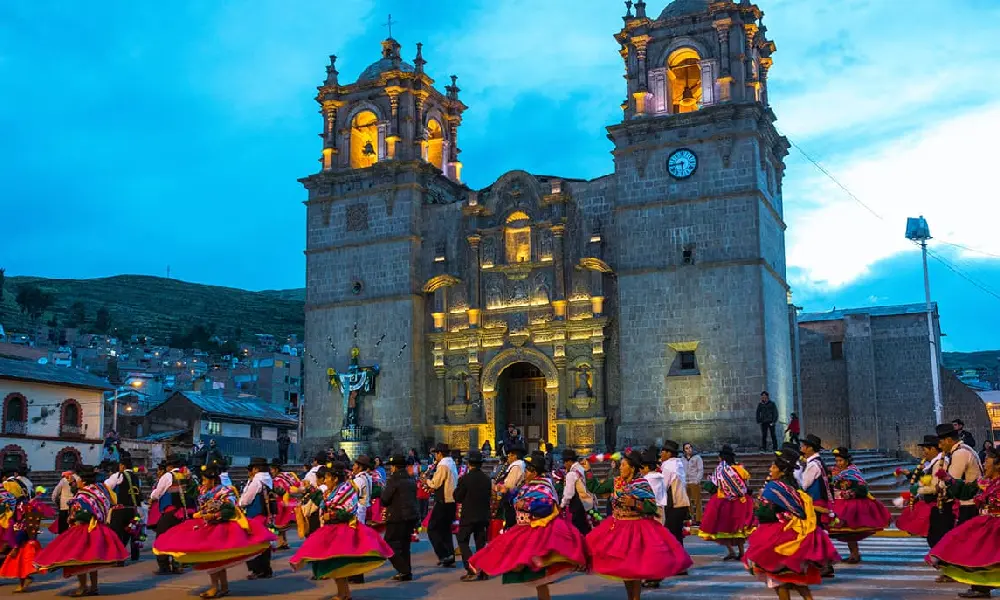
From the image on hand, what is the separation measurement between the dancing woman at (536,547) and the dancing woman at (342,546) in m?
1.72

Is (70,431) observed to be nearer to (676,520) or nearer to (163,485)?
(163,485)

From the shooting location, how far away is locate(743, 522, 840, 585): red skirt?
9367 mm

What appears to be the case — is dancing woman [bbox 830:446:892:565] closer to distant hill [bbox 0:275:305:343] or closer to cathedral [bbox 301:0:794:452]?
cathedral [bbox 301:0:794:452]

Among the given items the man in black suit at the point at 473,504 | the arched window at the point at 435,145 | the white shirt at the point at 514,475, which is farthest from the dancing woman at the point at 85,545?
the arched window at the point at 435,145

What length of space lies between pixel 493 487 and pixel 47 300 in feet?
396

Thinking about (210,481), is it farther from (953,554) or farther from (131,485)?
(953,554)

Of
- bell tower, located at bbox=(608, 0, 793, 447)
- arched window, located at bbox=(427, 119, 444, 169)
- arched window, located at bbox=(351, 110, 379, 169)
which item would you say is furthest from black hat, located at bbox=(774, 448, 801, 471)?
arched window, located at bbox=(427, 119, 444, 169)

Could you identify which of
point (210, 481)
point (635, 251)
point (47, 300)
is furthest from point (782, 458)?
point (47, 300)

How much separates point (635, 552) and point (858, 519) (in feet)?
17.1

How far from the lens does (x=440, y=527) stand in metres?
14.7

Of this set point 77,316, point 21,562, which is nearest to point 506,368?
point 21,562

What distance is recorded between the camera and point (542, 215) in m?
33.6

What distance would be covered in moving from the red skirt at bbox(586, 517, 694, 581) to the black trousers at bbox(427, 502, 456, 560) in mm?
4857

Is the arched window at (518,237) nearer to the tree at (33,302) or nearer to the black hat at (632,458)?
the black hat at (632,458)
